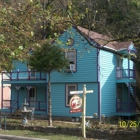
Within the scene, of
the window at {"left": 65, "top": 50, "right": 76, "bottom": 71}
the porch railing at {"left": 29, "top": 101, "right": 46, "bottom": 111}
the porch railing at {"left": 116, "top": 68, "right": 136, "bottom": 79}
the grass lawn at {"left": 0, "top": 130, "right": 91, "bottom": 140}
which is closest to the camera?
the grass lawn at {"left": 0, "top": 130, "right": 91, "bottom": 140}

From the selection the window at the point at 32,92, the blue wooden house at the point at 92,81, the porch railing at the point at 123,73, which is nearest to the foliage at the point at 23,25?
the blue wooden house at the point at 92,81

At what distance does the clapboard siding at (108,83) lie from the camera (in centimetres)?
2534

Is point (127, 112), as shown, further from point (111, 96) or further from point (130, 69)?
point (130, 69)

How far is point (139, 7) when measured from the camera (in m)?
19.0

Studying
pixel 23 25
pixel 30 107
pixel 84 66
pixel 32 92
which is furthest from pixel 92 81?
pixel 23 25

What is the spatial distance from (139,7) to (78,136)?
8256 mm

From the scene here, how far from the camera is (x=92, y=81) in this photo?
2494 cm

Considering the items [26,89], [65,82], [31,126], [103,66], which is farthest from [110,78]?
[31,126]

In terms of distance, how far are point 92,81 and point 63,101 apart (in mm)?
3043

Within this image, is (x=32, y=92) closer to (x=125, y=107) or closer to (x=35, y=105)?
(x=35, y=105)

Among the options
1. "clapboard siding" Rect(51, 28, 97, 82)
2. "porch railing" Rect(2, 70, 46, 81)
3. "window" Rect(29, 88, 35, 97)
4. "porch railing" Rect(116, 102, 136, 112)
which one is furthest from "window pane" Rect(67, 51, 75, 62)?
"window" Rect(29, 88, 35, 97)

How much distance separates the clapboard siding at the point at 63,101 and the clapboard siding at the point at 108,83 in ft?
2.14

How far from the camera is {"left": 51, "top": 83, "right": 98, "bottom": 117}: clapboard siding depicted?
25.0 m

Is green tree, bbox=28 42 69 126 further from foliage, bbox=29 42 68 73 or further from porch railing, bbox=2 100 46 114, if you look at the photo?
porch railing, bbox=2 100 46 114
